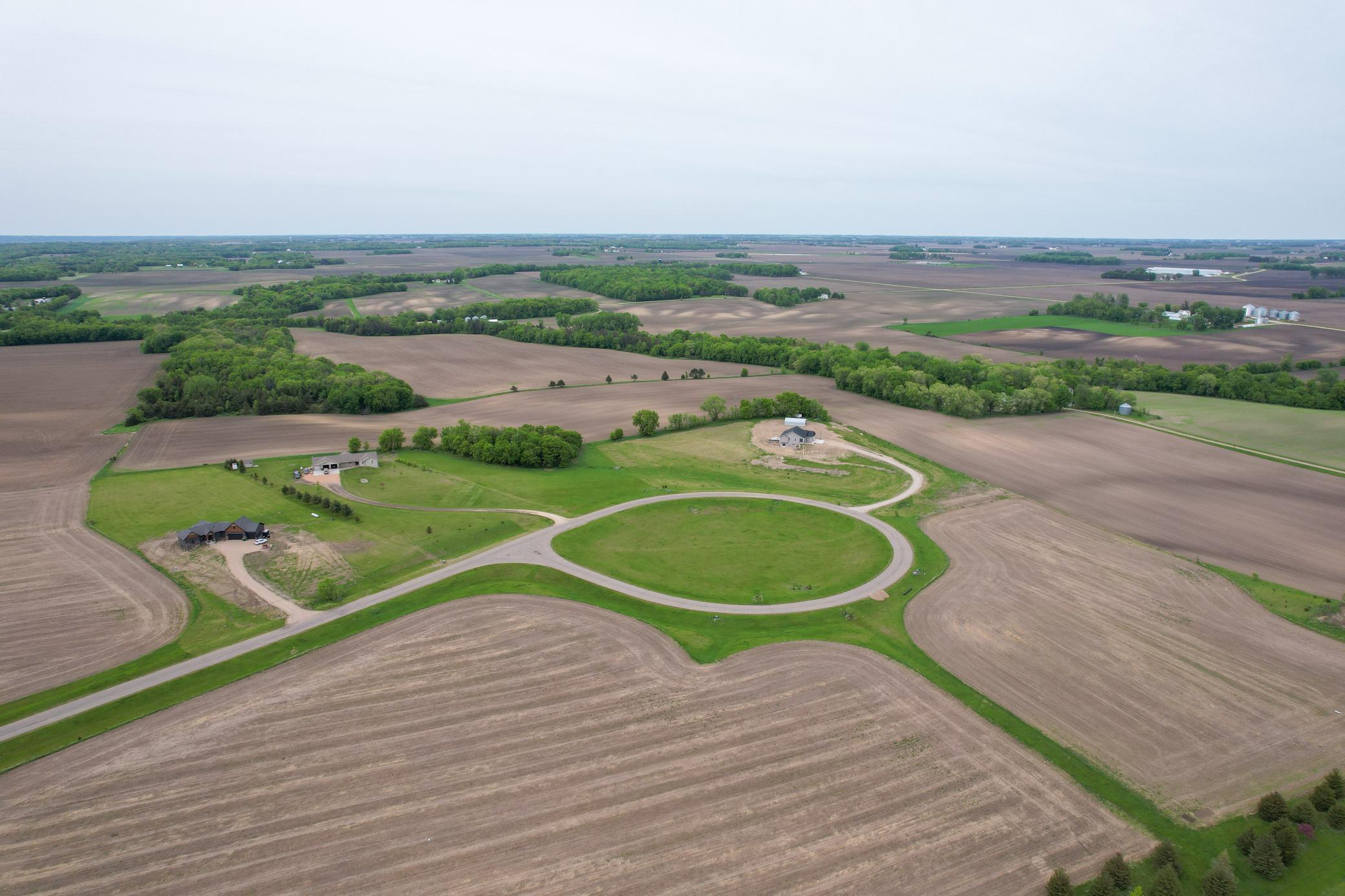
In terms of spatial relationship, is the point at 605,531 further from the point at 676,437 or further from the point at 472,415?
the point at 472,415

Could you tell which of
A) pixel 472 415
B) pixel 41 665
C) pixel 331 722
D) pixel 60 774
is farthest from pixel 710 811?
pixel 472 415

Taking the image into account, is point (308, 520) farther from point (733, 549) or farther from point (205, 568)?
point (733, 549)

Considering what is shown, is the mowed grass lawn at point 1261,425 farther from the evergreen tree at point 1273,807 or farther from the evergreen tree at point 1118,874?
the evergreen tree at point 1118,874

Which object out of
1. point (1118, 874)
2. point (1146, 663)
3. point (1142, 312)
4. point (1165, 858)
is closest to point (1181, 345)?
point (1142, 312)

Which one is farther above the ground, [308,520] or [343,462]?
[343,462]

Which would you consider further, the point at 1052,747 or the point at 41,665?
the point at 41,665

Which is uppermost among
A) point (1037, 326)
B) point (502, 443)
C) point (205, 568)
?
point (1037, 326)

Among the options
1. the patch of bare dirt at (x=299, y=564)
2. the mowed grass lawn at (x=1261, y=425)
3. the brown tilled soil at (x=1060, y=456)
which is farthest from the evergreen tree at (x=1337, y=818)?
the mowed grass lawn at (x=1261, y=425)
